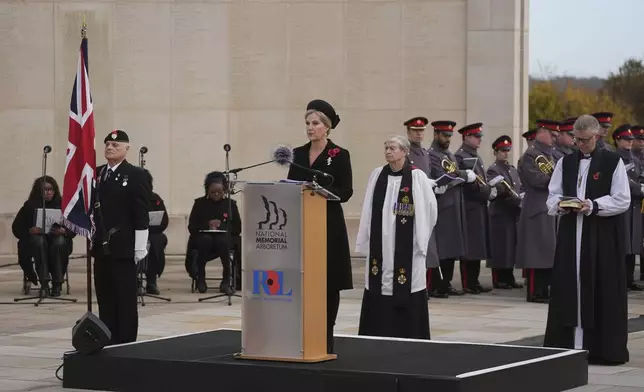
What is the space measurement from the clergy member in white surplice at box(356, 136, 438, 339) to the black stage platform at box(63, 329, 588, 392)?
28.6 inches

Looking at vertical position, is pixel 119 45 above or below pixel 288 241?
above

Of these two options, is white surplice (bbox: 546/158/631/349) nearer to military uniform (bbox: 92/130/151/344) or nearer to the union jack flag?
military uniform (bbox: 92/130/151/344)

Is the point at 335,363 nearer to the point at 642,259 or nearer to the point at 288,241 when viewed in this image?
the point at 288,241

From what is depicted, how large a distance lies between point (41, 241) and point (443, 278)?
5113 millimetres

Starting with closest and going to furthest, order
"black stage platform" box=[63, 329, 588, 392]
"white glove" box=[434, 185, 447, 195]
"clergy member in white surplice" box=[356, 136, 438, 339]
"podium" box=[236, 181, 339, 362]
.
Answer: "black stage platform" box=[63, 329, 588, 392] → "podium" box=[236, 181, 339, 362] → "clergy member in white surplice" box=[356, 136, 438, 339] → "white glove" box=[434, 185, 447, 195]

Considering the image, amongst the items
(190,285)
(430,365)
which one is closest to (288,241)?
(430,365)

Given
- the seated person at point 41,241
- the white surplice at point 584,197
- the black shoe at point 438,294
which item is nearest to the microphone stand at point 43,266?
the seated person at point 41,241

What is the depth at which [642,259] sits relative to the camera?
20.5 m

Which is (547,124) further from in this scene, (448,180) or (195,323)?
(195,323)

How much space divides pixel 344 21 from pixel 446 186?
291 inches

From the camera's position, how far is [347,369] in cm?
952

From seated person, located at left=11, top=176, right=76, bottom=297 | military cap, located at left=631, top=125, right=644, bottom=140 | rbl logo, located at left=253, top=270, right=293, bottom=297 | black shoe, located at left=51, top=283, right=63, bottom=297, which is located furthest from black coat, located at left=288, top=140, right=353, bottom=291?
military cap, located at left=631, top=125, right=644, bottom=140

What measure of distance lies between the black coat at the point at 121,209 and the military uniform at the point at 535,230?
7.06 m

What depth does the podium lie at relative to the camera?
380 inches
